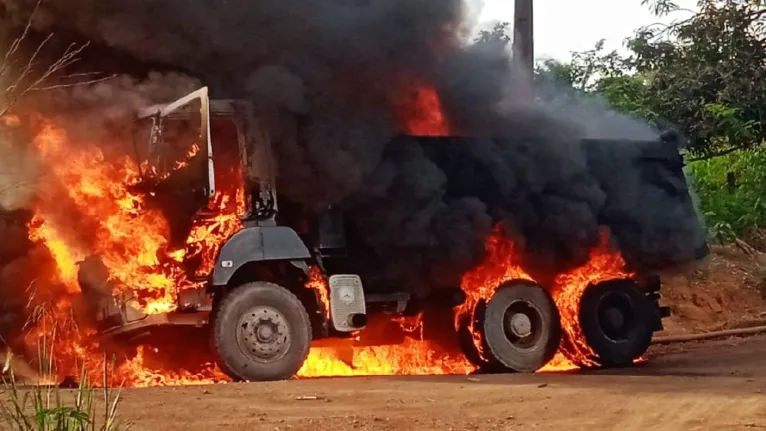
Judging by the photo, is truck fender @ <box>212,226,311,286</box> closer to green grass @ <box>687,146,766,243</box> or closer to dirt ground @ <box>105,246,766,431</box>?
dirt ground @ <box>105,246,766,431</box>

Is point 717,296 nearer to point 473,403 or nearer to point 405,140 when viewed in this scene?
point 405,140

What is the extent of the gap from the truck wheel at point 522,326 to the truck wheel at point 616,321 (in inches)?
24.8

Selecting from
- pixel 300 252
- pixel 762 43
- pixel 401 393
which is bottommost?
pixel 401 393

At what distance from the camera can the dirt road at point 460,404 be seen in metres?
7.05

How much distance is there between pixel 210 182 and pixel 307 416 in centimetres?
336

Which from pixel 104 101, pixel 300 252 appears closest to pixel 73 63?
pixel 104 101

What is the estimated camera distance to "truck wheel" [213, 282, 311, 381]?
10.1 meters

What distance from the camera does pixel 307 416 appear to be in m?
7.36

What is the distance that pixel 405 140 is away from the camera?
38.9 feet

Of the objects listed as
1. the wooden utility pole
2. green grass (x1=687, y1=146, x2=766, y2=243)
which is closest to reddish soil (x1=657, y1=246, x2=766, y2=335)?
green grass (x1=687, y1=146, x2=766, y2=243)

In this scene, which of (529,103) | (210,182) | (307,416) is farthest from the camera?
(529,103)

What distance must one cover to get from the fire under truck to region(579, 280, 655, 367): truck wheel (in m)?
1.08

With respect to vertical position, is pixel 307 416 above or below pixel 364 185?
below

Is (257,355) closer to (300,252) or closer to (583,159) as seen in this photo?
(300,252)
